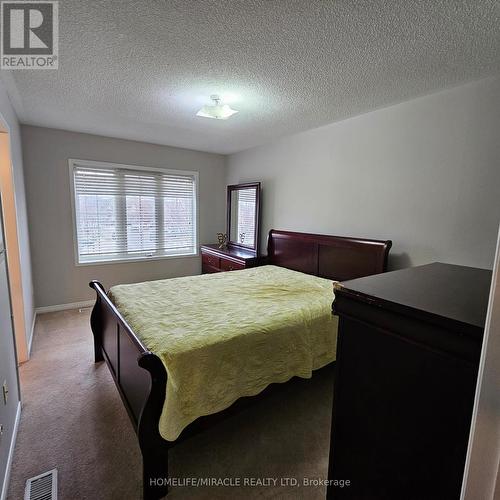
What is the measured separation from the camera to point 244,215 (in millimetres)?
4641

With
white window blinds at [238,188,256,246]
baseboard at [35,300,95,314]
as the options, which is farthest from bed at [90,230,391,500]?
baseboard at [35,300,95,314]

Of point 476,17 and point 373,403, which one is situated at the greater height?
point 476,17

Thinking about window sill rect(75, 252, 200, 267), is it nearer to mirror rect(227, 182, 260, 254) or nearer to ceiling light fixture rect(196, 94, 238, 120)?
mirror rect(227, 182, 260, 254)

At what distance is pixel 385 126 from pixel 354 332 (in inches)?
104

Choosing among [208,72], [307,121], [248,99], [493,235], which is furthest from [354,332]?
[307,121]

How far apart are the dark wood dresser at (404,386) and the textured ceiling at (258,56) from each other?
1.46 m

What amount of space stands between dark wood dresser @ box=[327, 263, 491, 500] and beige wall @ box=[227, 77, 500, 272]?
5.55ft

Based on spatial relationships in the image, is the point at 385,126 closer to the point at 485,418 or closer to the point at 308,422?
the point at 308,422

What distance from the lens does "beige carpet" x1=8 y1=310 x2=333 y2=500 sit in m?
1.48

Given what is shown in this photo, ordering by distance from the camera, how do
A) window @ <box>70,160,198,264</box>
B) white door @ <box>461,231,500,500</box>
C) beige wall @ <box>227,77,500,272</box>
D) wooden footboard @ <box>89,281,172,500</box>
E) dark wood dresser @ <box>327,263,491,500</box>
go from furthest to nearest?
window @ <box>70,160,198,264</box> → beige wall @ <box>227,77,500,272</box> → wooden footboard @ <box>89,281,172,500</box> → dark wood dresser @ <box>327,263,491,500</box> → white door @ <box>461,231,500,500</box>

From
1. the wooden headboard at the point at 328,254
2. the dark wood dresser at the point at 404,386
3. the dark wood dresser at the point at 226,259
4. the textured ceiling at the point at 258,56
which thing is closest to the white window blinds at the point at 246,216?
the dark wood dresser at the point at 226,259

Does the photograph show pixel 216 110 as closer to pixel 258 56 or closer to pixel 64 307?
pixel 258 56

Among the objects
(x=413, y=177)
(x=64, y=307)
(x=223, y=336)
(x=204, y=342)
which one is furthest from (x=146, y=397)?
(x=64, y=307)

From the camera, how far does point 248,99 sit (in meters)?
2.57
